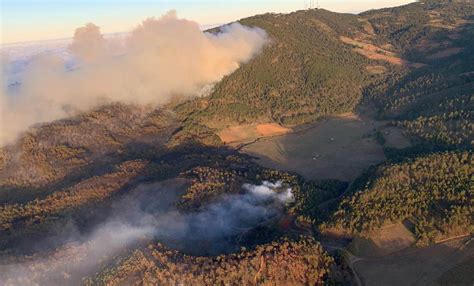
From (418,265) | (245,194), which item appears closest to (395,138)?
(245,194)

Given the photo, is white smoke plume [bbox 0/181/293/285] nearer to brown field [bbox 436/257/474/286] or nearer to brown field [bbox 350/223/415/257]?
brown field [bbox 350/223/415/257]

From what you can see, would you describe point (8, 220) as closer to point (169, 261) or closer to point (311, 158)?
point (169, 261)

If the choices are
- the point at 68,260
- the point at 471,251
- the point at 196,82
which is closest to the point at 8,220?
the point at 68,260

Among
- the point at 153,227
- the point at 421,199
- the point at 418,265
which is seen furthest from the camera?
the point at 421,199

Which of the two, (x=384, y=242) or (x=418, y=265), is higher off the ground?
(x=384, y=242)

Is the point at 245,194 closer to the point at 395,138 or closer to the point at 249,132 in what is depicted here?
the point at 395,138

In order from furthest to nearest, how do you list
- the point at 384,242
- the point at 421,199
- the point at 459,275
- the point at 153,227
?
the point at 421,199, the point at 153,227, the point at 384,242, the point at 459,275

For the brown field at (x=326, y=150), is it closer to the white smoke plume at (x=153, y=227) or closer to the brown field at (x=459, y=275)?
the white smoke plume at (x=153, y=227)

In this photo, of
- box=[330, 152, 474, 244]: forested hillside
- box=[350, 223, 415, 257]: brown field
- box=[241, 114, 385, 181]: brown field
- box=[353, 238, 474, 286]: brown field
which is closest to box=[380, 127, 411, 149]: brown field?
box=[241, 114, 385, 181]: brown field
